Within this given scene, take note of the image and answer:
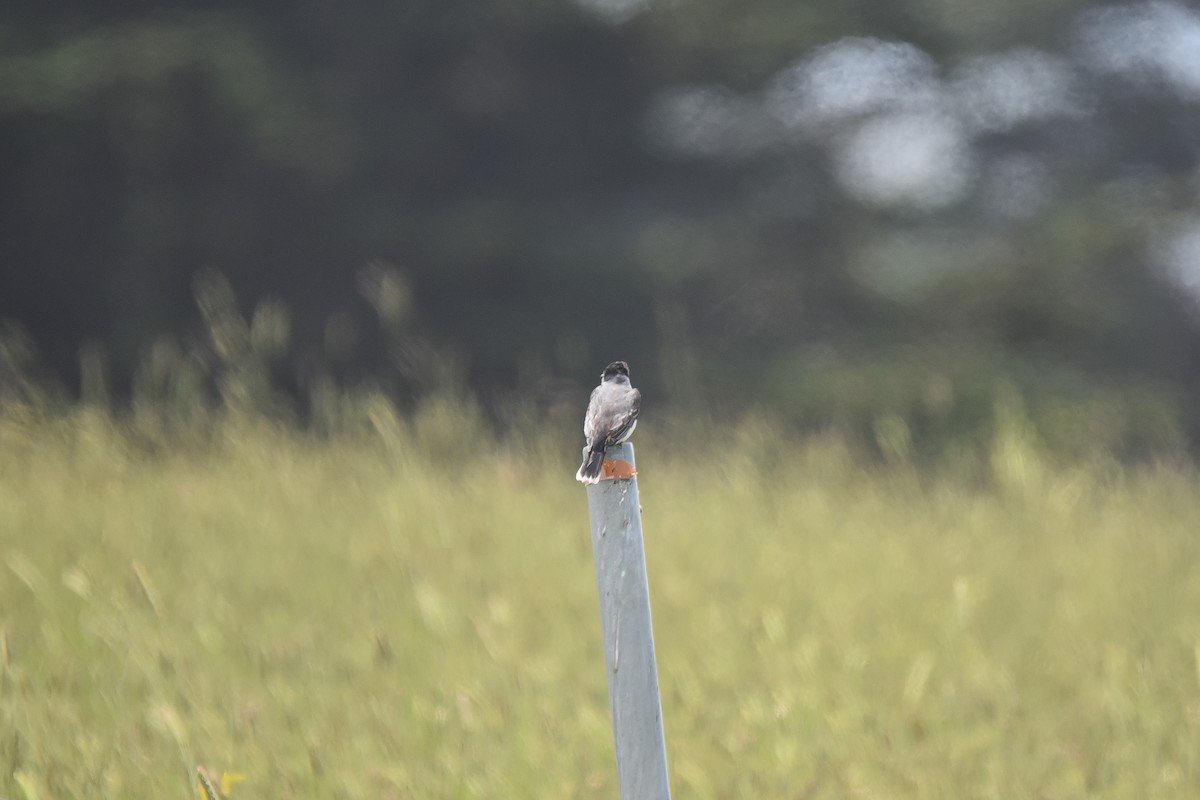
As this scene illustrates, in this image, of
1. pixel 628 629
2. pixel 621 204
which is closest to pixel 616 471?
pixel 628 629

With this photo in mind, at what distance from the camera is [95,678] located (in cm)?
312

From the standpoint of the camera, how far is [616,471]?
6.45ft

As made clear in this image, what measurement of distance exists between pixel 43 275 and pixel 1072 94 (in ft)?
24.9

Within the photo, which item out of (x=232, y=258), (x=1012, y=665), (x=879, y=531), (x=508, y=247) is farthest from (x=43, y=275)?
(x=1012, y=665)

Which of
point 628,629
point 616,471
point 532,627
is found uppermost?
point 616,471

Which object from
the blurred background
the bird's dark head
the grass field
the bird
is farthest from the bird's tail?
the blurred background

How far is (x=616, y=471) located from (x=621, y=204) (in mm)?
→ 7330

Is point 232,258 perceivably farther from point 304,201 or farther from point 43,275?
point 43,275

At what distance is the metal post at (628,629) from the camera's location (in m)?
1.96

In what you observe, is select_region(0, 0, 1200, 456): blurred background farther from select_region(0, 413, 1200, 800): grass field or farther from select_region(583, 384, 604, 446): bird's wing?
select_region(583, 384, 604, 446): bird's wing

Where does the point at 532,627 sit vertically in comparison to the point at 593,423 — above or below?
below

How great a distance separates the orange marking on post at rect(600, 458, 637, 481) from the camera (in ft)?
6.41

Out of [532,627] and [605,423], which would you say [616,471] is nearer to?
[605,423]

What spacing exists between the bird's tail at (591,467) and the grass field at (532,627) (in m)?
1.06
